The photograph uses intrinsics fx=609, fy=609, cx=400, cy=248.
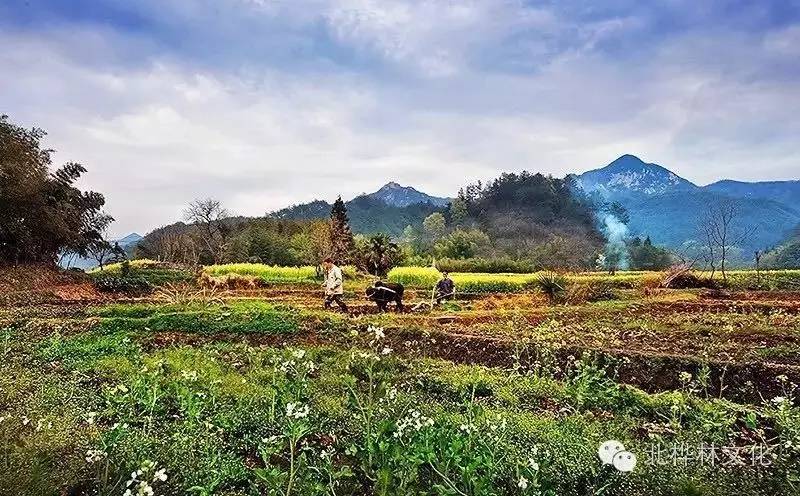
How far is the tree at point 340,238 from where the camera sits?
41.8 metres

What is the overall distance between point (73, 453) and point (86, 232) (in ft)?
97.3

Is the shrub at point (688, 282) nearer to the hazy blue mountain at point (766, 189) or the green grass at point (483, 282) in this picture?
the green grass at point (483, 282)

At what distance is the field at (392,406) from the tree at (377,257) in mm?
21793

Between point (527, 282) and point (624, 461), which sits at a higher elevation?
point (624, 461)

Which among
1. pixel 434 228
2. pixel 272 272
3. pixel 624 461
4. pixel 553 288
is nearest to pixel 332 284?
pixel 553 288

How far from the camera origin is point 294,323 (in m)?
12.1

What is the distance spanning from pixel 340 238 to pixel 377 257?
783 centimetres

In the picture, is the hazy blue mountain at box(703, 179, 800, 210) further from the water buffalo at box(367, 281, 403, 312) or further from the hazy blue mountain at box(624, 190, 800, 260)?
the water buffalo at box(367, 281, 403, 312)

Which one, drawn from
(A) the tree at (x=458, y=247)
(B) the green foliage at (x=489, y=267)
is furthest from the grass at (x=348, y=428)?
(A) the tree at (x=458, y=247)

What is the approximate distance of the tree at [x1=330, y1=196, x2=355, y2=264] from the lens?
4184 cm

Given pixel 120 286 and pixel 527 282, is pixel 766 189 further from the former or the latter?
pixel 120 286

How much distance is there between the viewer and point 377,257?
1433 inches

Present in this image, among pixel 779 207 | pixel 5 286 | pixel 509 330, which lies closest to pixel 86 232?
pixel 5 286

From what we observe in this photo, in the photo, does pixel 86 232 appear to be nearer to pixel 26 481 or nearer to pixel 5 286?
pixel 5 286
